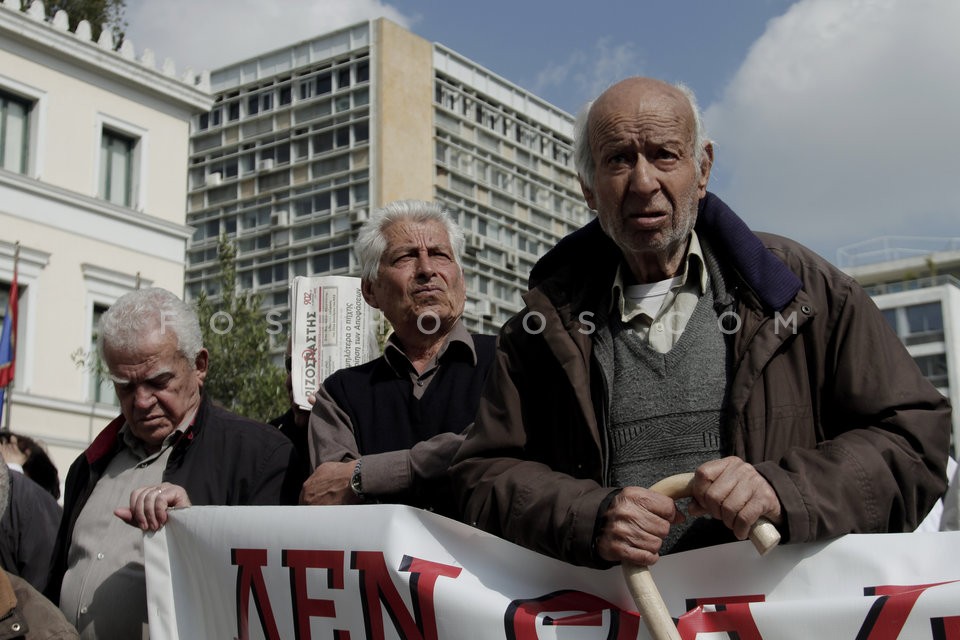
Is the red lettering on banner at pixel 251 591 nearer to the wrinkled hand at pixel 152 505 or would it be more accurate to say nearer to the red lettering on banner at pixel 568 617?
the wrinkled hand at pixel 152 505

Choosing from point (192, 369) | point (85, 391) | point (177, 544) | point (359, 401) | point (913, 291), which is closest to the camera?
point (177, 544)

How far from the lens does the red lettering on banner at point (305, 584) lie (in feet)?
9.53

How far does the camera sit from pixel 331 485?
11.7 ft

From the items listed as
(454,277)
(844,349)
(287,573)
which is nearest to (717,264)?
(844,349)

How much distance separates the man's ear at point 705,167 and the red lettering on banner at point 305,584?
4.08ft

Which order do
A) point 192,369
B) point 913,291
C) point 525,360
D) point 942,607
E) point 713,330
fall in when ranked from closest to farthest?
point 942,607 → point 713,330 → point 525,360 → point 192,369 → point 913,291

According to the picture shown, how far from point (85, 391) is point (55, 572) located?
21.7 meters

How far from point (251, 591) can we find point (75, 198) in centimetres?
2351

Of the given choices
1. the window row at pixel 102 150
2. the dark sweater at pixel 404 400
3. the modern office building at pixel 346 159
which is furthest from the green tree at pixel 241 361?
the modern office building at pixel 346 159

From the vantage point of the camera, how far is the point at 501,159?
7138cm

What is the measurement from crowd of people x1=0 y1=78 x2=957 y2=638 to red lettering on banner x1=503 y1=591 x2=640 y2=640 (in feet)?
0.38

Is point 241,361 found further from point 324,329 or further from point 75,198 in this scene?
point 324,329

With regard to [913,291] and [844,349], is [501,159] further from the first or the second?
[844,349]

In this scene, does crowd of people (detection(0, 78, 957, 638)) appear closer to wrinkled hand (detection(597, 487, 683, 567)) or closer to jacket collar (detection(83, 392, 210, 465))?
wrinkled hand (detection(597, 487, 683, 567))
